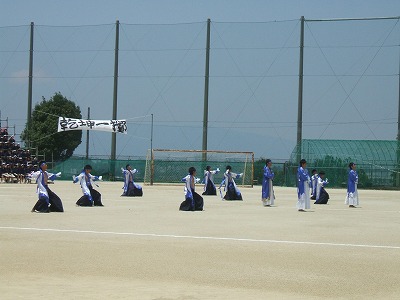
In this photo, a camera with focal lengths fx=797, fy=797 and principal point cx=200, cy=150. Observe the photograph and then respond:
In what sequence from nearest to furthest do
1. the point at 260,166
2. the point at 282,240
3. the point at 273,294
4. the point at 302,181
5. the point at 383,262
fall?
the point at 273,294
the point at 383,262
the point at 282,240
the point at 302,181
the point at 260,166

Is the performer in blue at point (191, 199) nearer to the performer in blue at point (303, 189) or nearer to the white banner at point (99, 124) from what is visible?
the performer in blue at point (303, 189)

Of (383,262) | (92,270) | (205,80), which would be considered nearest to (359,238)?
(383,262)

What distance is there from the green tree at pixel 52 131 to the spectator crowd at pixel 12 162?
957cm

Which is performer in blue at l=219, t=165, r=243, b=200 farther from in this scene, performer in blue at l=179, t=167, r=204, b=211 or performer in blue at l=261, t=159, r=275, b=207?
performer in blue at l=179, t=167, r=204, b=211

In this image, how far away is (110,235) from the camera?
16.1 metres

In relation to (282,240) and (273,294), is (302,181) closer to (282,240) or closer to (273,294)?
(282,240)

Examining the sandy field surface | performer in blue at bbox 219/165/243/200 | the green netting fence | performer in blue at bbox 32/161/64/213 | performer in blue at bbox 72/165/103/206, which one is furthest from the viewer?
the green netting fence

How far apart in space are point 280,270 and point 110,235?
5.56 metres

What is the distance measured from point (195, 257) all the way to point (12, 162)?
4546 cm

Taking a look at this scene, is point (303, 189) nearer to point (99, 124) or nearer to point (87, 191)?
point (87, 191)

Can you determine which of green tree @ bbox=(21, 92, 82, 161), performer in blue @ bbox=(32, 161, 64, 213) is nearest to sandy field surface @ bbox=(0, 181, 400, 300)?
performer in blue @ bbox=(32, 161, 64, 213)

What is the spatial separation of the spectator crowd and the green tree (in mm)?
9569

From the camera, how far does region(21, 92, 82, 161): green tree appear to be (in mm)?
69250

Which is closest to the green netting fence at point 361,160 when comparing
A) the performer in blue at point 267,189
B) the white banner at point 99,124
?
the white banner at point 99,124
